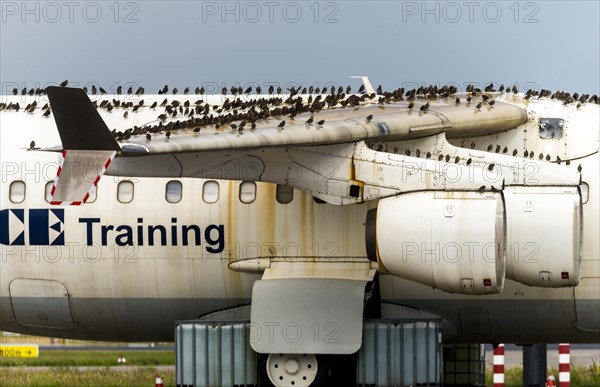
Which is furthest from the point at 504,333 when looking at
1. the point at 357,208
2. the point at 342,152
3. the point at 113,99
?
the point at 113,99

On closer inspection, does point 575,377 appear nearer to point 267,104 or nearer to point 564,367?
point 564,367

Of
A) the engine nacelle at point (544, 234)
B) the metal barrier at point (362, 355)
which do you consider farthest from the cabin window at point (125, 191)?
the engine nacelle at point (544, 234)

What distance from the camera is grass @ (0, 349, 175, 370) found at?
34875mm

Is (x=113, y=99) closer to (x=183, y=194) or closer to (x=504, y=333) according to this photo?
(x=183, y=194)

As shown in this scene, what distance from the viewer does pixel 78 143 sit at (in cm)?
1493

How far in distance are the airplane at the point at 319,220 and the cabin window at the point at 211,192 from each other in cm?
3

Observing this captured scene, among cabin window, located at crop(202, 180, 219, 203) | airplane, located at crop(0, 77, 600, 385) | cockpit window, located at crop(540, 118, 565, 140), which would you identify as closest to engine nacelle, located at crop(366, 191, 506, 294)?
airplane, located at crop(0, 77, 600, 385)

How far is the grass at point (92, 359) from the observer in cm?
3488

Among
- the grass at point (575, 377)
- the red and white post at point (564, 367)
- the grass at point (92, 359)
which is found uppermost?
the red and white post at point (564, 367)

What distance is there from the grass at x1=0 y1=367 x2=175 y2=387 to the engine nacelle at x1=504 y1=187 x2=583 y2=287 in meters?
12.2

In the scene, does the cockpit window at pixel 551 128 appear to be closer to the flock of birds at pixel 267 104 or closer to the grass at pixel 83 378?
the flock of birds at pixel 267 104

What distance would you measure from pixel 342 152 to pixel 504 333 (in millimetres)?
4287

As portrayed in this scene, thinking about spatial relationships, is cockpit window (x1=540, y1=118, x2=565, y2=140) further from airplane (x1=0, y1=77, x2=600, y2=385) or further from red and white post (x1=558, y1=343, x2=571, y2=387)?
red and white post (x1=558, y1=343, x2=571, y2=387)

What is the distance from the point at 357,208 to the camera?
61.9 ft
